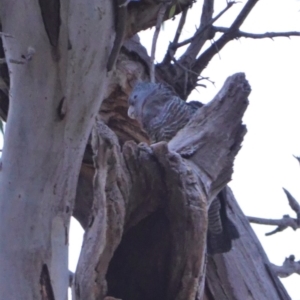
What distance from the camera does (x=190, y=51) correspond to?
2410 millimetres

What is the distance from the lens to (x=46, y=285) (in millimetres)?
1109

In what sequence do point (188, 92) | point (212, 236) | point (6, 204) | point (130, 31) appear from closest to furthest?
point (6, 204)
point (130, 31)
point (212, 236)
point (188, 92)

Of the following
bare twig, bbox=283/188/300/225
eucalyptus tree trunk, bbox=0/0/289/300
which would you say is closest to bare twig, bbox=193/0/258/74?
bare twig, bbox=283/188/300/225

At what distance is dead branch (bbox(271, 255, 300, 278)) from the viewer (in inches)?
89.7

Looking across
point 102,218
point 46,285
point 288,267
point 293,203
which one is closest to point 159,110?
point 293,203

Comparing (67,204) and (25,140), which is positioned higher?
(25,140)

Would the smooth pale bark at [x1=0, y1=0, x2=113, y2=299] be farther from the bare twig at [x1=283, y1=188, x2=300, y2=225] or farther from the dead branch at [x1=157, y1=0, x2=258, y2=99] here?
the bare twig at [x1=283, y1=188, x2=300, y2=225]

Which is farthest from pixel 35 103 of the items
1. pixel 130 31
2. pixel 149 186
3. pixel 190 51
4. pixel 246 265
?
pixel 190 51

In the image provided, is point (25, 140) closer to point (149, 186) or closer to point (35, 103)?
point (35, 103)

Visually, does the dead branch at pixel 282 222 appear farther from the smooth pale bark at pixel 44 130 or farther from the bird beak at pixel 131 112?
the smooth pale bark at pixel 44 130

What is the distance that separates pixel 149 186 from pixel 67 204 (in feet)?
0.91

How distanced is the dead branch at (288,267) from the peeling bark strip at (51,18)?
1432 mm

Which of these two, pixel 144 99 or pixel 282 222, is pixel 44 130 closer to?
pixel 144 99

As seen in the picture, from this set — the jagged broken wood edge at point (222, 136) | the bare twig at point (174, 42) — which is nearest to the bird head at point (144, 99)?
the bare twig at point (174, 42)
